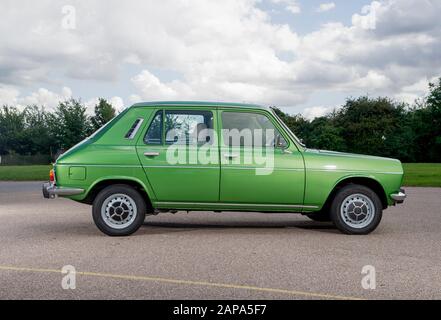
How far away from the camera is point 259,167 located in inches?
303

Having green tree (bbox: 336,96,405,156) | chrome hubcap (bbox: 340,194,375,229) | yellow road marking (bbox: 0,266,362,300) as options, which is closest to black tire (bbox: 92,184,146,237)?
yellow road marking (bbox: 0,266,362,300)

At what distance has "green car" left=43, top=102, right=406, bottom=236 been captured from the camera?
766 centimetres

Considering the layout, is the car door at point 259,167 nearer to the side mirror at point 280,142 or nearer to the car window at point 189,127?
the side mirror at point 280,142

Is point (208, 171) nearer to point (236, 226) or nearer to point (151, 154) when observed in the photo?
point (151, 154)

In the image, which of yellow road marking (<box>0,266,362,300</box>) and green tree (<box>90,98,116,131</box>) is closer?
yellow road marking (<box>0,266,362,300</box>)

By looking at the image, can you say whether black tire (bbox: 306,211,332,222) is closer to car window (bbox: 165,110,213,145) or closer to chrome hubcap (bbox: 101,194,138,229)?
car window (bbox: 165,110,213,145)

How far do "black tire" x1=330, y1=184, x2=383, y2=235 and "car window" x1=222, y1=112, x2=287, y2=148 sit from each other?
115 cm

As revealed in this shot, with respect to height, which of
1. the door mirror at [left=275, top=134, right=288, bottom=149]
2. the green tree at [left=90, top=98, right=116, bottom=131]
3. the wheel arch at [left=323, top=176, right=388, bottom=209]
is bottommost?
the wheel arch at [left=323, top=176, right=388, bottom=209]

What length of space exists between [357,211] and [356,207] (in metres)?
0.08

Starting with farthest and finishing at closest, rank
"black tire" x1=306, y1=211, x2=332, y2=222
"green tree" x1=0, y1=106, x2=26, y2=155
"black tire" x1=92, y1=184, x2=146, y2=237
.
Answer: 1. "green tree" x1=0, y1=106, x2=26, y2=155
2. "black tire" x1=306, y1=211, x2=332, y2=222
3. "black tire" x1=92, y1=184, x2=146, y2=237

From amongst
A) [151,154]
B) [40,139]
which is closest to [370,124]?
[40,139]

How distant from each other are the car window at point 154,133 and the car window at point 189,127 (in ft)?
0.33

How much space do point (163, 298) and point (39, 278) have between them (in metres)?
1.47
